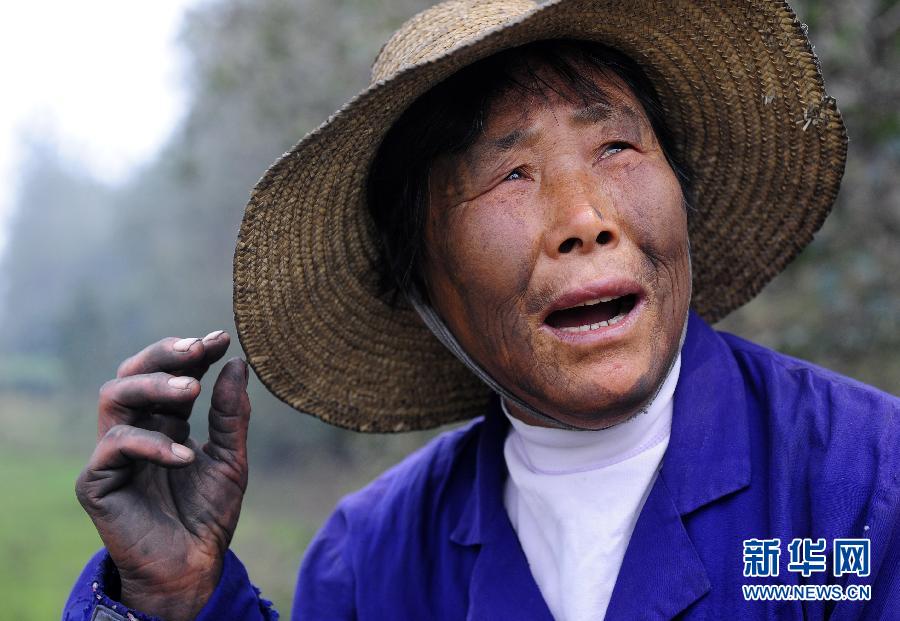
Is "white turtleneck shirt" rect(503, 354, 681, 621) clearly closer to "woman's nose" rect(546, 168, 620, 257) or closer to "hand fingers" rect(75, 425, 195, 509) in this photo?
"woman's nose" rect(546, 168, 620, 257)

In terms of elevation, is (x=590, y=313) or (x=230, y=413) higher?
(x=590, y=313)

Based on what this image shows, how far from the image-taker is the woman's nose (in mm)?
1644

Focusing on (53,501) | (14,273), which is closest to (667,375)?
(53,501)

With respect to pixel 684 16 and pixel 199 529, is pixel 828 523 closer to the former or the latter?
pixel 684 16

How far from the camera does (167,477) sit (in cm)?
186

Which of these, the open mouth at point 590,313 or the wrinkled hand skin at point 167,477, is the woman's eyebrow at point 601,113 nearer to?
the open mouth at point 590,313

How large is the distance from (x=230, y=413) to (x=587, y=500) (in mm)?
746

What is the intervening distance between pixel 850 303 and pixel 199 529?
3.01m

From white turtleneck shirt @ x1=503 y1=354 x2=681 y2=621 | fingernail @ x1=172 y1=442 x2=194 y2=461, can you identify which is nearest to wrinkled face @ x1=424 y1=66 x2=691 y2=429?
white turtleneck shirt @ x1=503 y1=354 x2=681 y2=621

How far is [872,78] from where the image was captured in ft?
12.2

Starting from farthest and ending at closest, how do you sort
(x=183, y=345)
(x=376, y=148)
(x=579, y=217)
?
(x=376, y=148) < (x=183, y=345) < (x=579, y=217)

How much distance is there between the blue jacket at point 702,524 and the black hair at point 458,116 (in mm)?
452

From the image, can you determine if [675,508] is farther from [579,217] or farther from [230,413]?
[230,413]

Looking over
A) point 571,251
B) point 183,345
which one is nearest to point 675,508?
point 571,251
